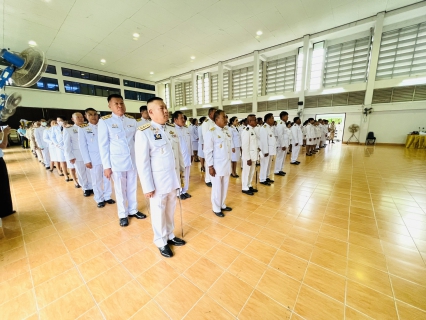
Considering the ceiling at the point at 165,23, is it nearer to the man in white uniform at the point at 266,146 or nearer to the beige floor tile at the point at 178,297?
the man in white uniform at the point at 266,146

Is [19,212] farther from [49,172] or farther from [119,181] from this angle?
[49,172]

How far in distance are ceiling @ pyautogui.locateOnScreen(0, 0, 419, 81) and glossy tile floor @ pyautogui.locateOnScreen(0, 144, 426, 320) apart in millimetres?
7827

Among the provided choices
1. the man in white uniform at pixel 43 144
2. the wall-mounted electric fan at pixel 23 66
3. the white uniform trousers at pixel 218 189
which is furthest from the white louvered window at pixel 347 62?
the man in white uniform at pixel 43 144

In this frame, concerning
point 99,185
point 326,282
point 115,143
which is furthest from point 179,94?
point 326,282

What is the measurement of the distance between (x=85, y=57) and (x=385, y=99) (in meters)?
19.1

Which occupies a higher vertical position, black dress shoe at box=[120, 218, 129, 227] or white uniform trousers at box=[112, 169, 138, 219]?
white uniform trousers at box=[112, 169, 138, 219]

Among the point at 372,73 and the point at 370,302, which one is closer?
the point at 370,302

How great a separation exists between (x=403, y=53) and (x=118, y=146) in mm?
14614

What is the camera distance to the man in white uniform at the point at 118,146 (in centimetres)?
245

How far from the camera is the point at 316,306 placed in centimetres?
137

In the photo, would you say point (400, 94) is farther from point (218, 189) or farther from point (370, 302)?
point (370, 302)

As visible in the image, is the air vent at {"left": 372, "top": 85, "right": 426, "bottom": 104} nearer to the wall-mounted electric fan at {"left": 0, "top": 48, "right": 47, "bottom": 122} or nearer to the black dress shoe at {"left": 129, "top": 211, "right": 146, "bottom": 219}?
the black dress shoe at {"left": 129, "top": 211, "right": 146, "bottom": 219}

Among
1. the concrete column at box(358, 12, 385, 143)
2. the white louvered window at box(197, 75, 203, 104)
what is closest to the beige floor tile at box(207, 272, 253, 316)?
the concrete column at box(358, 12, 385, 143)

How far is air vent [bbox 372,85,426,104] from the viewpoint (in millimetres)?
9188
